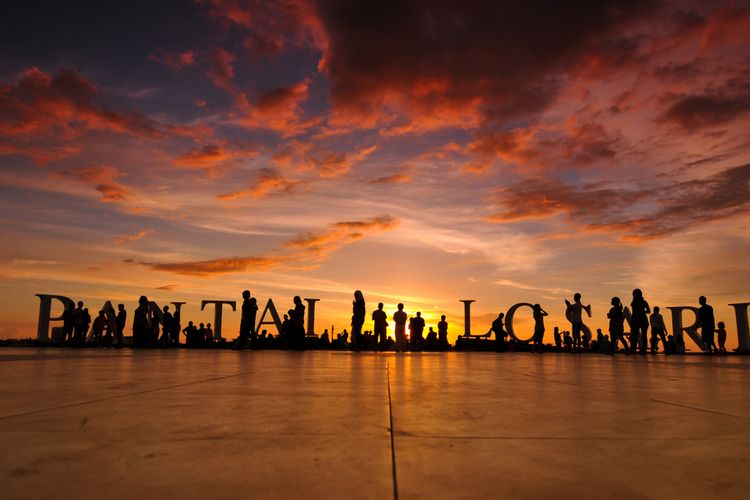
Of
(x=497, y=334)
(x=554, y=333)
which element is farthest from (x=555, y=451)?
(x=554, y=333)

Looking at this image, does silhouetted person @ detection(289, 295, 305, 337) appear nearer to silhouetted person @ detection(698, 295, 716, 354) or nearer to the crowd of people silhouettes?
the crowd of people silhouettes

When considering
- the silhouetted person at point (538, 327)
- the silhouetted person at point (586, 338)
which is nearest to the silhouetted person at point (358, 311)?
the silhouetted person at point (538, 327)

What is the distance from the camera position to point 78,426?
288 cm

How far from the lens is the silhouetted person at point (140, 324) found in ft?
73.3

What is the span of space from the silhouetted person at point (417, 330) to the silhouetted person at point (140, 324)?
38.6 feet

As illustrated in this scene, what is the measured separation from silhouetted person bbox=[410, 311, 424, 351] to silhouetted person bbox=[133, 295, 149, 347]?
11.8m

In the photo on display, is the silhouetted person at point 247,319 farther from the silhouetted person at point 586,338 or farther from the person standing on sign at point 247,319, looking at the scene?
the silhouetted person at point 586,338

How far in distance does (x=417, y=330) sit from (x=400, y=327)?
2.03 metres

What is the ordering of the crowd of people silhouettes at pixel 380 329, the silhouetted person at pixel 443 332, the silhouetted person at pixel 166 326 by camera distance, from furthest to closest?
the silhouetted person at pixel 443 332 < the silhouetted person at pixel 166 326 < the crowd of people silhouettes at pixel 380 329

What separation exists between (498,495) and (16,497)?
155 centimetres

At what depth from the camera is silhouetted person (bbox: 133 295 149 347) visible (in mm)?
22347

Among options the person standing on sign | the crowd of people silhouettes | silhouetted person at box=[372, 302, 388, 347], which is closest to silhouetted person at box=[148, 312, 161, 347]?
the crowd of people silhouettes

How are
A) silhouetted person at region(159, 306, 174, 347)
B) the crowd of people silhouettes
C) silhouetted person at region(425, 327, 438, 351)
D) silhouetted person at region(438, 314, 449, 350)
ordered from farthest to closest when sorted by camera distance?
silhouetted person at region(425, 327, 438, 351)
silhouetted person at region(438, 314, 449, 350)
silhouetted person at region(159, 306, 174, 347)
the crowd of people silhouettes

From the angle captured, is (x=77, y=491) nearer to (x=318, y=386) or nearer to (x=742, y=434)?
(x=742, y=434)
